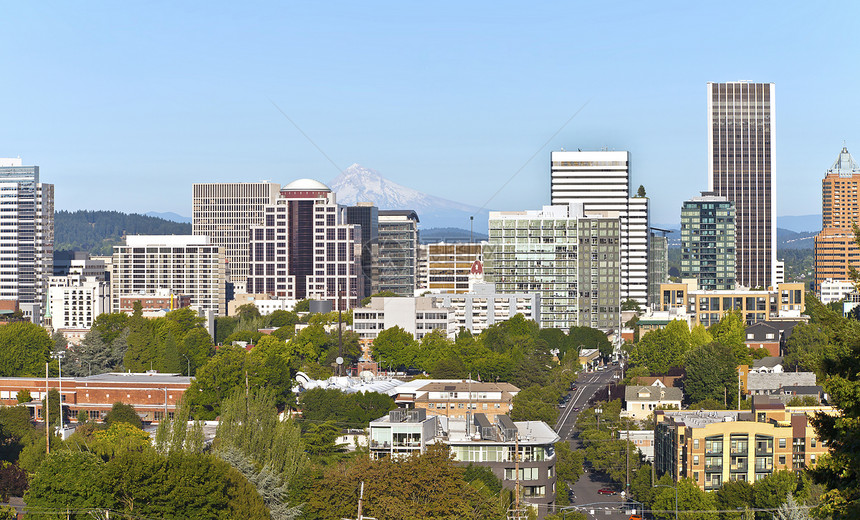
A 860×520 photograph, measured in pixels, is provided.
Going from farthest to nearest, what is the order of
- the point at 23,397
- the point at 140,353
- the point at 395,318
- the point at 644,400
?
the point at 395,318, the point at 140,353, the point at 23,397, the point at 644,400

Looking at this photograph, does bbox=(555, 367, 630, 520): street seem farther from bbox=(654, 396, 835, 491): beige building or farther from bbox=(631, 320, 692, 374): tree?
bbox=(631, 320, 692, 374): tree

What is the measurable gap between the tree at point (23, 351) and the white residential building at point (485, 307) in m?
56.1

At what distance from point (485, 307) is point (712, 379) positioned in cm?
7113

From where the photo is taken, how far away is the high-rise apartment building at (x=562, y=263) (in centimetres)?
19362

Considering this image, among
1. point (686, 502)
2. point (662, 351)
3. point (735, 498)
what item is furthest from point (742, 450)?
point (662, 351)

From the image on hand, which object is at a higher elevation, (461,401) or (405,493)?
(405,493)

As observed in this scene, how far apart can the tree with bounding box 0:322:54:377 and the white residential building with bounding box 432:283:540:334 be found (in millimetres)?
56109

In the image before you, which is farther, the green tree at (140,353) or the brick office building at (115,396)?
the green tree at (140,353)

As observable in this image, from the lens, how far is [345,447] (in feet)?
260

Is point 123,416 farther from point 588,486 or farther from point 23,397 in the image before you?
point 588,486

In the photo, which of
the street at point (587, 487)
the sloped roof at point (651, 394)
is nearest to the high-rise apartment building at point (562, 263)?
the street at point (587, 487)

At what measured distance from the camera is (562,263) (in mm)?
194250

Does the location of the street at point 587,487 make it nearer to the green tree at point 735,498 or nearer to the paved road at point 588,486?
the paved road at point 588,486

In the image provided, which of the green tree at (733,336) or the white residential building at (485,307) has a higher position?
the white residential building at (485,307)
